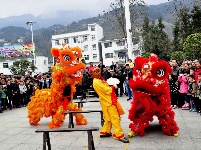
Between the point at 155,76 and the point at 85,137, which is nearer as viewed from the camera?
the point at 155,76

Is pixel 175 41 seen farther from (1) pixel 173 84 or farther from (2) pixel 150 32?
(1) pixel 173 84

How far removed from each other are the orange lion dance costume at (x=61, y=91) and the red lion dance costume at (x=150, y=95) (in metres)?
2.17

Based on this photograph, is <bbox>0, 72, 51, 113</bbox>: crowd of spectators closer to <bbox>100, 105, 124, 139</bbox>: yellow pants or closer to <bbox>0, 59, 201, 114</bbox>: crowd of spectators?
<bbox>0, 59, 201, 114</bbox>: crowd of spectators

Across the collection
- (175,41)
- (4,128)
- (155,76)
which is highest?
(175,41)

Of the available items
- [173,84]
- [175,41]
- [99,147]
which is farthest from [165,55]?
[99,147]

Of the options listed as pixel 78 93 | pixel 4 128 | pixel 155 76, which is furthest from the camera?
pixel 78 93

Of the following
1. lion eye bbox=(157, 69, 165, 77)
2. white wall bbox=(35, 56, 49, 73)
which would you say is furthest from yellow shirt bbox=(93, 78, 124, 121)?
white wall bbox=(35, 56, 49, 73)

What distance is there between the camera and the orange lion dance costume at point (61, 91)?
873 centimetres

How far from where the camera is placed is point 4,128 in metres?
9.51

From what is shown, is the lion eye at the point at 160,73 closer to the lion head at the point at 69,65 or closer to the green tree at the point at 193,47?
the lion head at the point at 69,65

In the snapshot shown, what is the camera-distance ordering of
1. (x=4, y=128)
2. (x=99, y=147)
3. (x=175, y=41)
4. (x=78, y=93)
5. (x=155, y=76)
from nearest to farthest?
(x=99, y=147) < (x=155, y=76) < (x=4, y=128) < (x=78, y=93) < (x=175, y=41)

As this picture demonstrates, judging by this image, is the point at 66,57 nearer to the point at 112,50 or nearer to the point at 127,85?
the point at 127,85

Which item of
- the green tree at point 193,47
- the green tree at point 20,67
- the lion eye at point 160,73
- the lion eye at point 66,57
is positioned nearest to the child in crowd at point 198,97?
the lion eye at point 160,73

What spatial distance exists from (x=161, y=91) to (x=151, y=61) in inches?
28.5
